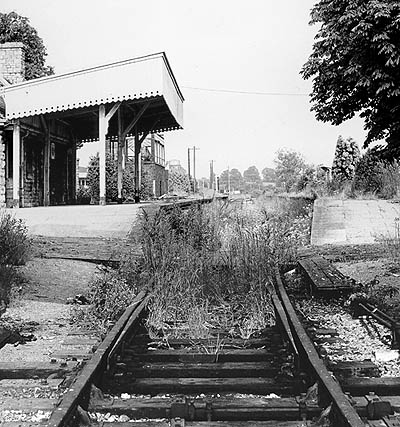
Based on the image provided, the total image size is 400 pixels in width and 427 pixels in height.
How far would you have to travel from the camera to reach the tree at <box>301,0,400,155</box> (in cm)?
565

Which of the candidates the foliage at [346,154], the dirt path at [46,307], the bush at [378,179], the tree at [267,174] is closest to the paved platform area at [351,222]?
the bush at [378,179]

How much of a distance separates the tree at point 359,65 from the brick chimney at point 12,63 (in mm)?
19959

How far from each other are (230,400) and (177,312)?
7.96 feet

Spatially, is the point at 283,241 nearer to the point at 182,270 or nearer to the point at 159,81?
the point at 182,270

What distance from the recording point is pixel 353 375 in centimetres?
336

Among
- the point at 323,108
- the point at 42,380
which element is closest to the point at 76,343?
the point at 42,380

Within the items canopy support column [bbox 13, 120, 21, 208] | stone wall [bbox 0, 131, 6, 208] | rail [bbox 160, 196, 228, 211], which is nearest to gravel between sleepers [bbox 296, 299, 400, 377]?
rail [bbox 160, 196, 228, 211]

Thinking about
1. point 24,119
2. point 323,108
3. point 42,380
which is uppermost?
point 24,119

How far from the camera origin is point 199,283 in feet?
20.4

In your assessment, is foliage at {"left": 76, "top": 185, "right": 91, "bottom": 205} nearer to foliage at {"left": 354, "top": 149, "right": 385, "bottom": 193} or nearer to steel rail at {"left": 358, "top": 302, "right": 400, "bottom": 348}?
foliage at {"left": 354, "top": 149, "right": 385, "bottom": 193}

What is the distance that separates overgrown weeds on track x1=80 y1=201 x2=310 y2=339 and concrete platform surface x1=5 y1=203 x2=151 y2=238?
181 inches

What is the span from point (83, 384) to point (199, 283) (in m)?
3.47

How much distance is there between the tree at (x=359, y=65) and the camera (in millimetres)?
5648

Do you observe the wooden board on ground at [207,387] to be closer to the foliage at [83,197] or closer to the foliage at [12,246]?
the foliage at [12,246]
